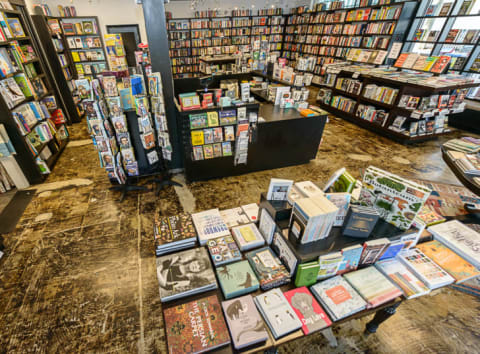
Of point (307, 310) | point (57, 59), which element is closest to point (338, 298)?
point (307, 310)

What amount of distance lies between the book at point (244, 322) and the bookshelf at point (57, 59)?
20.2 ft

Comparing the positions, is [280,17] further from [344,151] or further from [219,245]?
[219,245]

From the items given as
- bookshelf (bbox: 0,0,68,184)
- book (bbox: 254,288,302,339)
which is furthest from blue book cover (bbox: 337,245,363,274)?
bookshelf (bbox: 0,0,68,184)

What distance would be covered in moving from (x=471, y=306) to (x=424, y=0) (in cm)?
746

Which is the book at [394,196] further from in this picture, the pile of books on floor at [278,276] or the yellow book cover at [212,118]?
the yellow book cover at [212,118]

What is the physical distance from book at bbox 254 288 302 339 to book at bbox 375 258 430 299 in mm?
790

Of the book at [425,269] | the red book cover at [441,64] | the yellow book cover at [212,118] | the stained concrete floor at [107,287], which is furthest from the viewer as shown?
the red book cover at [441,64]

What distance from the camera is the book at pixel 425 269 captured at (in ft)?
5.09

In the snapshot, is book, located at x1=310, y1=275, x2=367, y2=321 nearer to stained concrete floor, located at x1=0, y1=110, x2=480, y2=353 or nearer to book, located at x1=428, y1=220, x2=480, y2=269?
stained concrete floor, located at x1=0, y1=110, x2=480, y2=353

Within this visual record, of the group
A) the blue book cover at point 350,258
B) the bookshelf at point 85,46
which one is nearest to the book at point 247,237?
the blue book cover at point 350,258

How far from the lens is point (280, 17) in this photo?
980cm

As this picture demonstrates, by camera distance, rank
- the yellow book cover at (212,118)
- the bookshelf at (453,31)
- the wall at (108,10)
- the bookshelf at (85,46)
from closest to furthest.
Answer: the yellow book cover at (212,118) → the bookshelf at (453,31) → the bookshelf at (85,46) → the wall at (108,10)

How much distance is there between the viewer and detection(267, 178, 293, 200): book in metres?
A: 1.60

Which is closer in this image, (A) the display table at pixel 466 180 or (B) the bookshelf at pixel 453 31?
(A) the display table at pixel 466 180
